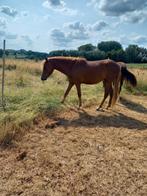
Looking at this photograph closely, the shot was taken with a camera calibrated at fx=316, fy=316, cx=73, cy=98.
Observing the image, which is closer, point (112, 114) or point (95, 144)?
point (95, 144)

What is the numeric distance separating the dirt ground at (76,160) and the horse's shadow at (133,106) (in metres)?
1.81

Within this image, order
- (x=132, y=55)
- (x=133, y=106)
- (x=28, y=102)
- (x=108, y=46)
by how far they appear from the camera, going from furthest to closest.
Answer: (x=132, y=55), (x=108, y=46), (x=133, y=106), (x=28, y=102)

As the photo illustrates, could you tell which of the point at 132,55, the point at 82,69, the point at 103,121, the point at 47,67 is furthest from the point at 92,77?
the point at 132,55

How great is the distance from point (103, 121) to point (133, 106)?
8.05ft

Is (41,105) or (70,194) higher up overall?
(41,105)

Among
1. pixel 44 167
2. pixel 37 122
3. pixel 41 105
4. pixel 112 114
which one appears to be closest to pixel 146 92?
pixel 112 114

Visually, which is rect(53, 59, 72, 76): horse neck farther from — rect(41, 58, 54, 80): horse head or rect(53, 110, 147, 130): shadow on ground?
A: rect(53, 110, 147, 130): shadow on ground

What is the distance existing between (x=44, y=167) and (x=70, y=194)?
0.79 metres

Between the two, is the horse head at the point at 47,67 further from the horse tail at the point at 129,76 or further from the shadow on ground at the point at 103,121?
the horse tail at the point at 129,76

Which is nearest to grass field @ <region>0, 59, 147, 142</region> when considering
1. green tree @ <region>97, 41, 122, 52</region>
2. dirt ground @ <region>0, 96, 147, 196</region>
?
dirt ground @ <region>0, 96, 147, 196</region>

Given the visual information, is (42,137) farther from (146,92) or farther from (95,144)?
(146,92)

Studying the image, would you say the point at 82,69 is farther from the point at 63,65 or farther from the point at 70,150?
the point at 70,150

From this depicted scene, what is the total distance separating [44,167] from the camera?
4.68m

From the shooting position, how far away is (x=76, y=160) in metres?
4.85
